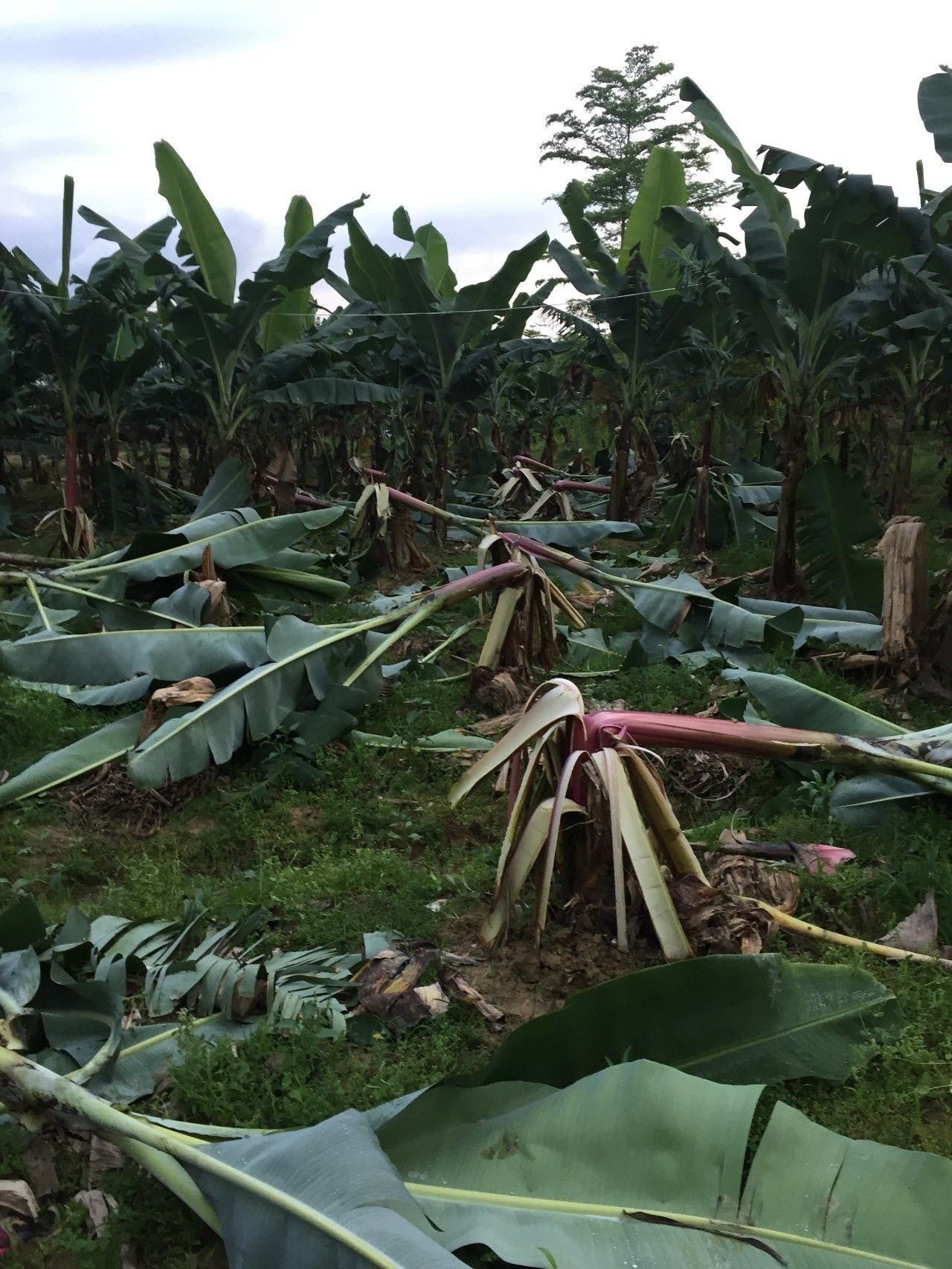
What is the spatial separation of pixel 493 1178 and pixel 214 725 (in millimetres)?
2767

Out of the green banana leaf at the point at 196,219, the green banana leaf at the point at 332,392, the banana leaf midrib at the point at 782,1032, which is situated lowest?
the banana leaf midrib at the point at 782,1032

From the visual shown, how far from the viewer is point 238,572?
22.5 ft

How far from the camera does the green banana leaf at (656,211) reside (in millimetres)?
11180

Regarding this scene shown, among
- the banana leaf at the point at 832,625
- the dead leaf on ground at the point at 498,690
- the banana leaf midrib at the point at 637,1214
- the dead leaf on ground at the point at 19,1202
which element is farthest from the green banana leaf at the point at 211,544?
the banana leaf midrib at the point at 637,1214

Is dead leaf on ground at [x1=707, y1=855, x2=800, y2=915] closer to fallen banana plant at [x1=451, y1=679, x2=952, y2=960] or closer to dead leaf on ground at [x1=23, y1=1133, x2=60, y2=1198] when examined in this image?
fallen banana plant at [x1=451, y1=679, x2=952, y2=960]

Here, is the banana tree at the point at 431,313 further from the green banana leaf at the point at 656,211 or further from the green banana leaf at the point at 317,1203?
the green banana leaf at the point at 317,1203

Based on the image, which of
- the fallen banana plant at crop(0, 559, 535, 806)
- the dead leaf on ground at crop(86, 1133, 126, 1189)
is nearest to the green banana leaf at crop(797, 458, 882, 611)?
the fallen banana plant at crop(0, 559, 535, 806)

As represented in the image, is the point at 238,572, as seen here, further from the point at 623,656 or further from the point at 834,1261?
the point at 834,1261

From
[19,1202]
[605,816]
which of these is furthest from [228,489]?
[19,1202]

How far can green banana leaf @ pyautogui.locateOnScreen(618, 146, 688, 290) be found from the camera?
11.2 metres

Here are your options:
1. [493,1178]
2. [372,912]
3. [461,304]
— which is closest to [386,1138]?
[493,1178]

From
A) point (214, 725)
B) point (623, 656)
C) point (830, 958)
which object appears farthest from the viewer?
point (623, 656)

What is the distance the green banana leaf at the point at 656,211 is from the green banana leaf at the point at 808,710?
8224 mm

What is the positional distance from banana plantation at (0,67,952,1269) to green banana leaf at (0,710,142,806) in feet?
0.06
